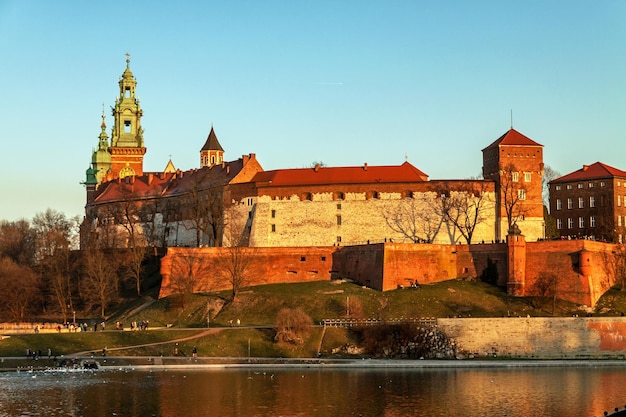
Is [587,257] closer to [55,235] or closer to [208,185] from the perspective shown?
[208,185]

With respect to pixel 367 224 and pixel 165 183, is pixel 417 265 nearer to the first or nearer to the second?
pixel 367 224

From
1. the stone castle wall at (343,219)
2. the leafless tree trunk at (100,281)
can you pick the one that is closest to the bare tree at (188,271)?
the leafless tree trunk at (100,281)

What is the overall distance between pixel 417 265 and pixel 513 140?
601 inches

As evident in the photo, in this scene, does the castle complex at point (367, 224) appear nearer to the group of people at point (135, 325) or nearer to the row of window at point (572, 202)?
the group of people at point (135, 325)

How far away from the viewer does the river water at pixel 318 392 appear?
46312 mm

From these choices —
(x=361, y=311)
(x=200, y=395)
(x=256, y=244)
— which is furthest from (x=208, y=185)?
(x=200, y=395)

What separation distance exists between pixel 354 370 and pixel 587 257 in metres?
22.3

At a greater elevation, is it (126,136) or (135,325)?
(126,136)

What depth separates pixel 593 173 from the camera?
9456 cm

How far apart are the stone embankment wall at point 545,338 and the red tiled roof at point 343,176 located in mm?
23263

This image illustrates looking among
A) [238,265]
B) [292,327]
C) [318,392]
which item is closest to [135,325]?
[238,265]

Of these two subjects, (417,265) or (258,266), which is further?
(258,266)

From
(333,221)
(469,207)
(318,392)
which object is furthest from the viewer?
(333,221)

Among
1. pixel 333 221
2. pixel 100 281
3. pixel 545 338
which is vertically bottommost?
pixel 545 338
